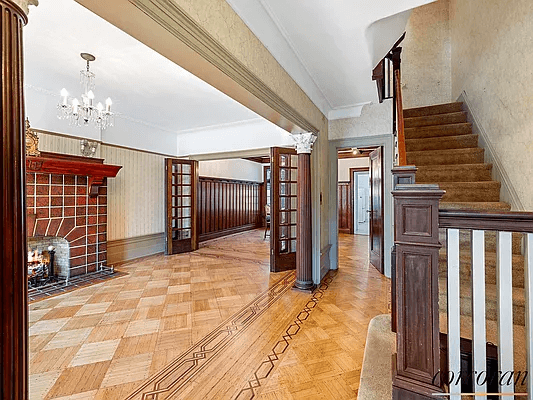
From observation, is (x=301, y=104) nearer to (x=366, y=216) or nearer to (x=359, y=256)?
(x=359, y=256)

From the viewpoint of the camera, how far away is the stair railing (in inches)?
45.1

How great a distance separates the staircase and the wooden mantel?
4503mm

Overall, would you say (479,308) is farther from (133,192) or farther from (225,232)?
(225,232)

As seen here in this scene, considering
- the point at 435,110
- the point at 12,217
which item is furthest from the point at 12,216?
the point at 435,110

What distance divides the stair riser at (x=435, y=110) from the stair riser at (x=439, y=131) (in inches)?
21.2

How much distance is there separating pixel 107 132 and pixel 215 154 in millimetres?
2061

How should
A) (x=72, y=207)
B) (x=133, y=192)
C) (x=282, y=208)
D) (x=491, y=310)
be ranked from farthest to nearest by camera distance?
(x=133, y=192), (x=282, y=208), (x=72, y=207), (x=491, y=310)

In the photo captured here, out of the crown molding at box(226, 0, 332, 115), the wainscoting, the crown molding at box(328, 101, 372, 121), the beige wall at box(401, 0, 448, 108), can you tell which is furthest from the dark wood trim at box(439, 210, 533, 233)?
the wainscoting

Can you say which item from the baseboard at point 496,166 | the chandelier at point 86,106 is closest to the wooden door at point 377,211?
the baseboard at point 496,166

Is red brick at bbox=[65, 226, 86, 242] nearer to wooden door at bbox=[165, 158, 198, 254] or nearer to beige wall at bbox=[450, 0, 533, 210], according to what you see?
wooden door at bbox=[165, 158, 198, 254]

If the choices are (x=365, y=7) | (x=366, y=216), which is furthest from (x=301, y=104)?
(x=366, y=216)

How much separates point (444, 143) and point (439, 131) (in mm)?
285

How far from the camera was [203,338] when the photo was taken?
248cm

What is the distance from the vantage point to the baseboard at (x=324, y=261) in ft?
13.7
